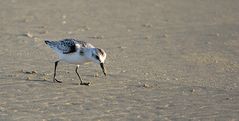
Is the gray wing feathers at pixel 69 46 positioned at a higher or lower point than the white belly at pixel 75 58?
higher

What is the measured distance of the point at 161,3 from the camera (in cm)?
2209

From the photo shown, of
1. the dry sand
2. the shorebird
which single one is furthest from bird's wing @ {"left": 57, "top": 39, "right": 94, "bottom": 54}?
the dry sand

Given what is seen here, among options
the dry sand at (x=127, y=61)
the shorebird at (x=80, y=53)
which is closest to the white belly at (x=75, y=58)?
the shorebird at (x=80, y=53)

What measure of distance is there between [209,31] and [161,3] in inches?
178

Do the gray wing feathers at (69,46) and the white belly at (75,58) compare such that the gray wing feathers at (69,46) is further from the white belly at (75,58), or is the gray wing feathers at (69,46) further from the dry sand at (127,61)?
the dry sand at (127,61)

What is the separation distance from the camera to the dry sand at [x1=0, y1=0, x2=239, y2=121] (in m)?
10.4

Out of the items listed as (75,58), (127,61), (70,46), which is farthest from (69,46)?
(127,61)

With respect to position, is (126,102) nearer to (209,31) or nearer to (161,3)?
(209,31)

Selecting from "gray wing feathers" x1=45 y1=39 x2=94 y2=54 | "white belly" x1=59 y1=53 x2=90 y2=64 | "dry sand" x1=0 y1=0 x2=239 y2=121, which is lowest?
"dry sand" x1=0 y1=0 x2=239 y2=121

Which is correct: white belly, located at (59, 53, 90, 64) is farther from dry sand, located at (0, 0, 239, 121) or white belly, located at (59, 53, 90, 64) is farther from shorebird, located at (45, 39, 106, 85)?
dry sand, located at (0, 0, 239, 121)

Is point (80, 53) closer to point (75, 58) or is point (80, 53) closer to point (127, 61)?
point (75, 58)

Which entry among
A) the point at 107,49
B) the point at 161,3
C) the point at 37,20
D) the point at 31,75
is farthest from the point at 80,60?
the point at 161,3

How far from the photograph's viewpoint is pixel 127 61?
14055 millimetres

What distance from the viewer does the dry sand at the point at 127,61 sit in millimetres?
10391
